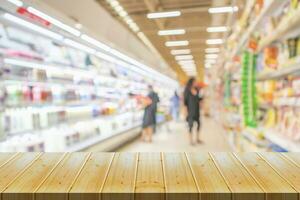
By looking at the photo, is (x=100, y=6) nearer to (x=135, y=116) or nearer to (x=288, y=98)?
(x=288, y=98)

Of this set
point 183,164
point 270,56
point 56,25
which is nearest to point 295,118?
point 270,56

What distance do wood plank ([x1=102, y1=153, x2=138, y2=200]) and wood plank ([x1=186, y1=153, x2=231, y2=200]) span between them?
202 mm

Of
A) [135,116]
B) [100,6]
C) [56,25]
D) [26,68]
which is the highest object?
[100,6]

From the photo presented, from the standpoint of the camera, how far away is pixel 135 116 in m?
9.14

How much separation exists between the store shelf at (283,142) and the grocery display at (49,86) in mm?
2492

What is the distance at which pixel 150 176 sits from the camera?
1.02m

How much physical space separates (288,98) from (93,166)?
6.58 ft

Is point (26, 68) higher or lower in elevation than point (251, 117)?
higher

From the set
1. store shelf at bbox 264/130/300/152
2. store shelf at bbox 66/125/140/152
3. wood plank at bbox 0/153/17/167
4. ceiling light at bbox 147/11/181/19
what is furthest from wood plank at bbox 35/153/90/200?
store shelf at bbox 66/125/140/152

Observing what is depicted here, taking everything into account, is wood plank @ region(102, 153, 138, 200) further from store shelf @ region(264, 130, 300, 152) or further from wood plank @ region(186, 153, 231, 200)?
store shelf @ region(264, 130, 300, 152)

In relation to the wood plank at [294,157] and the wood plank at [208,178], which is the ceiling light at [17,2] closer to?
the wood plank at [208,178]

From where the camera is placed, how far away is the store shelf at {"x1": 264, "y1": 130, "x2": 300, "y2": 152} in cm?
220

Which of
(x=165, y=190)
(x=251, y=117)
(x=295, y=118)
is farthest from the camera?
(x=251, y=117)

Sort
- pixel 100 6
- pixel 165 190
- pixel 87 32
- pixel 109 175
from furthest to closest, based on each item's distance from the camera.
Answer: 1. pixel 100 6
2. pixel 87 32
3. pixel 109 175
4. pixel 165 190
